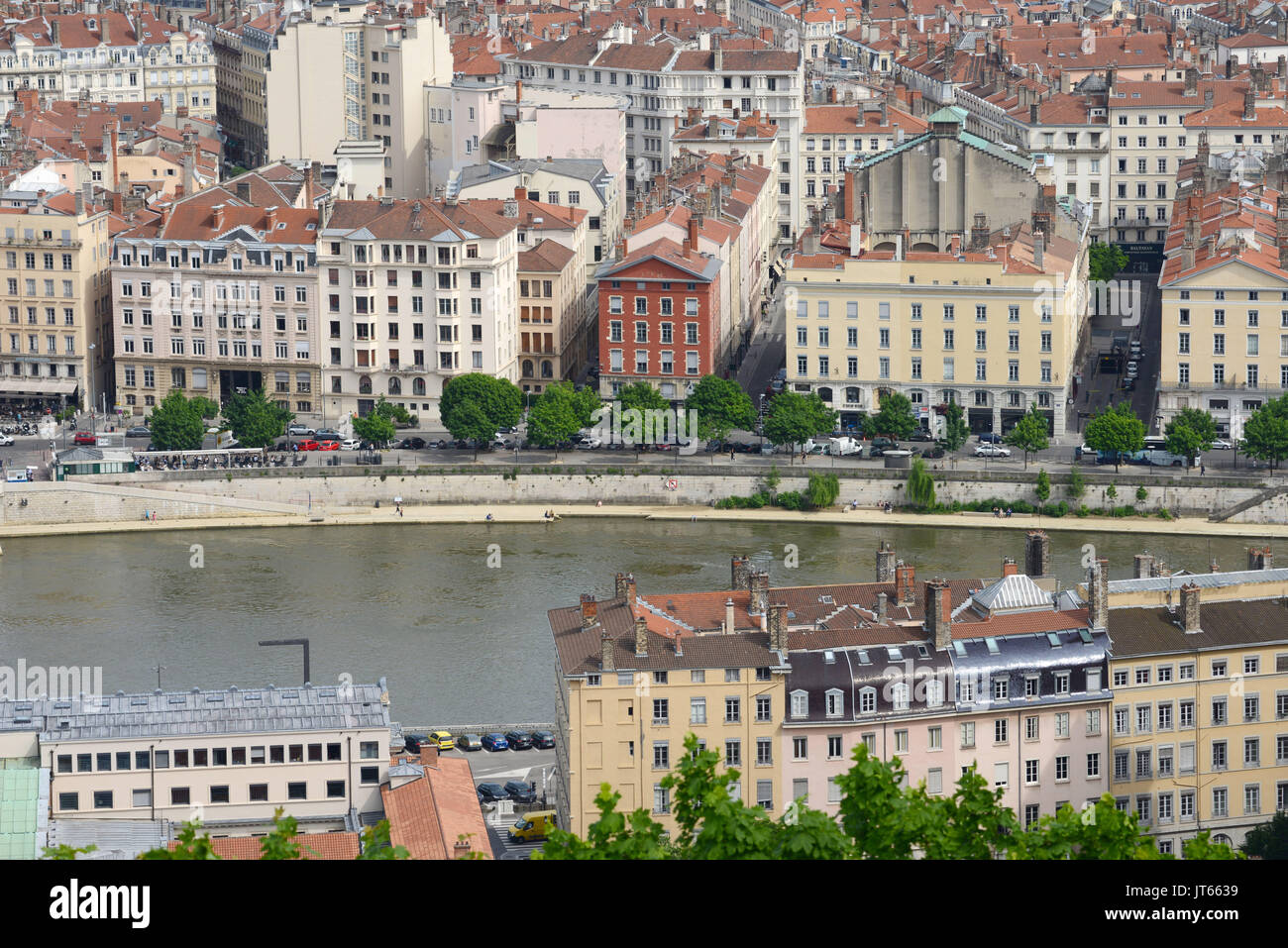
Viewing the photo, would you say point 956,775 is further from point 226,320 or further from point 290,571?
point 226,320

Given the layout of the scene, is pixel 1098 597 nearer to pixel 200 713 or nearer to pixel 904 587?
pixel 904 587

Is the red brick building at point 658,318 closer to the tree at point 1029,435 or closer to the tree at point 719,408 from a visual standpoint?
the tree at point 719,408

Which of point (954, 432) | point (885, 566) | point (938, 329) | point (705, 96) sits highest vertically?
point (705, 96)

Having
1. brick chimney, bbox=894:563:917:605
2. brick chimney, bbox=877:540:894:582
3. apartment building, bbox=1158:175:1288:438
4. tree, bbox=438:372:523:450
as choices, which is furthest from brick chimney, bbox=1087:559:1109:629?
tree, bbox=438:372:523:450

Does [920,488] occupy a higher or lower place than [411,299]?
lower

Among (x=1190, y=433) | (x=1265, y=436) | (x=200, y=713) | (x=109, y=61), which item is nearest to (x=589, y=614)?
(x=200, y=713)

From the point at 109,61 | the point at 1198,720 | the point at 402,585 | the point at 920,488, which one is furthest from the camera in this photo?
the point at 109,61

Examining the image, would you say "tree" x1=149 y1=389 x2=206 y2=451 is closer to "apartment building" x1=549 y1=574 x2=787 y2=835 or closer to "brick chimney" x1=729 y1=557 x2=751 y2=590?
"brick chimney" x1=729 y1=557 x2=751 y2=590
